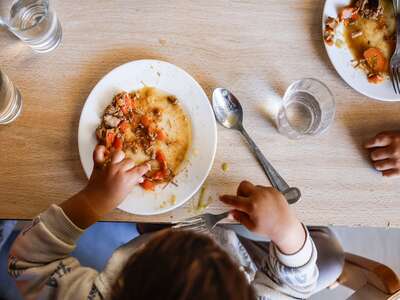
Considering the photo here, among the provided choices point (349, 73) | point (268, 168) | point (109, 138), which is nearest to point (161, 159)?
point (109, 138)

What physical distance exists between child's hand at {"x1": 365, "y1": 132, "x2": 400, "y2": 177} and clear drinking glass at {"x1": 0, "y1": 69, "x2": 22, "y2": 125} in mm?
728

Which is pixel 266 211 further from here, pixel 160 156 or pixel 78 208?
pixel 78 208

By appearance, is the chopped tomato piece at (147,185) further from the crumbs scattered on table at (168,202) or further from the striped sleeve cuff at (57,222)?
the striped sleeve cuff at (57,222)

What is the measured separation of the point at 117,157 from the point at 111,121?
0.08 metres

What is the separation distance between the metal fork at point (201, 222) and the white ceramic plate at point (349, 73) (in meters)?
0.38

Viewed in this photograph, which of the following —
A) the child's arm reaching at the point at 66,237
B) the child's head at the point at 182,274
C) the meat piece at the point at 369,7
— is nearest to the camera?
the child's head at the point at 182,274

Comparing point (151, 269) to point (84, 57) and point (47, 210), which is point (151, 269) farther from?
point (84, 57)

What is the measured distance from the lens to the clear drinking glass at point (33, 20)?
0.87m

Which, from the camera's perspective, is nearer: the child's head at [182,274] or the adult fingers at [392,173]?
the child's head at [182,274]

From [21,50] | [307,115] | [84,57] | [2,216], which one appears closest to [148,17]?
[84,57]

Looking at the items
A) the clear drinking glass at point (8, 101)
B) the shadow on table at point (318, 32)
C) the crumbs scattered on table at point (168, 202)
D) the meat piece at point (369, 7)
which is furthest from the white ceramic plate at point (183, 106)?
the meat piece at point (369, 7)

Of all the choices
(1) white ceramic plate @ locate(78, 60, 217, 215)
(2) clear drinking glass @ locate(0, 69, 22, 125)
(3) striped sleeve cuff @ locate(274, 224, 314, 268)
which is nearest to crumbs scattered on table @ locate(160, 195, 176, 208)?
(1) white ceramic plate @ locate(78, 60, 217, 215)

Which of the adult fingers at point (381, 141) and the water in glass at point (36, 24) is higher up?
the water in glass at point (36, 24)

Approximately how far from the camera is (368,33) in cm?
94
